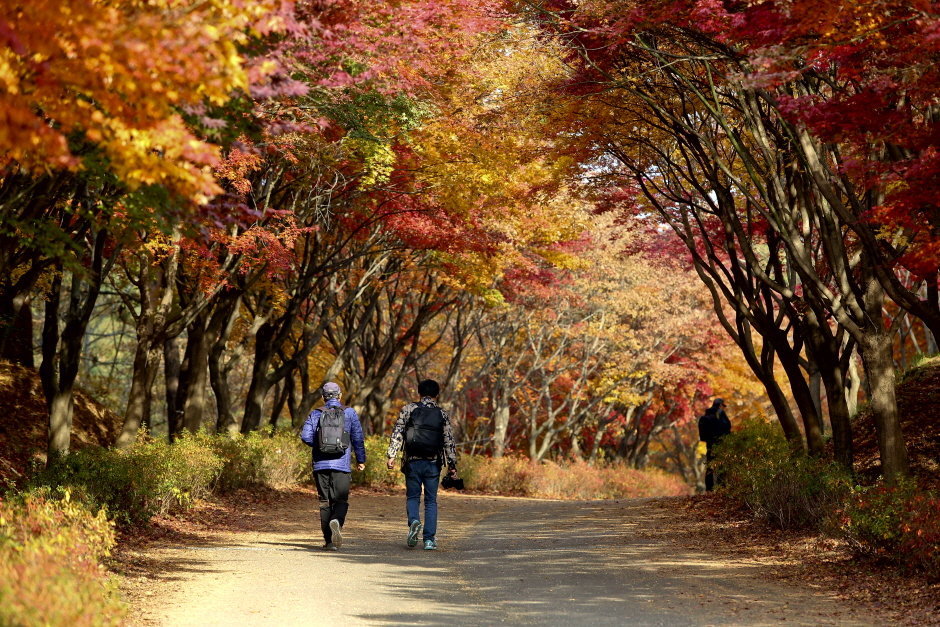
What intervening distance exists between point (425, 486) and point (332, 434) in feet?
3.93

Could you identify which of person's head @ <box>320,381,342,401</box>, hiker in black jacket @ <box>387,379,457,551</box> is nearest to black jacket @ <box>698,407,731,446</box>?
hiker in black jacket @ <box>387,379,457,551</box>

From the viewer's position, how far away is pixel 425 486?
32.0ft

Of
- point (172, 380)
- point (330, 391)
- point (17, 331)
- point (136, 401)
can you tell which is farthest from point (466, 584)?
point (172, 380)

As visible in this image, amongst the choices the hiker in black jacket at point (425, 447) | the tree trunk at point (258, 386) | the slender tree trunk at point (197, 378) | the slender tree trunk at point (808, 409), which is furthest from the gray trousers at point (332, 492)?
the tree trunk at point (258, 386)

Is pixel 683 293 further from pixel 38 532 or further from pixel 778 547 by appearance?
pixel 38 532

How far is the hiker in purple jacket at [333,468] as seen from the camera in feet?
31.4

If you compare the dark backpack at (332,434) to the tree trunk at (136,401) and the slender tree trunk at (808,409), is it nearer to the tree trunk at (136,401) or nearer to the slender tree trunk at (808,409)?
the tree trunk at (136,401)

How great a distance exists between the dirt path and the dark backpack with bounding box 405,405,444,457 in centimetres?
113

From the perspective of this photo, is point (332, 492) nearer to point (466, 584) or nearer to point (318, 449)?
point (318, 449)

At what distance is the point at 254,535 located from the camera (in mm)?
11117

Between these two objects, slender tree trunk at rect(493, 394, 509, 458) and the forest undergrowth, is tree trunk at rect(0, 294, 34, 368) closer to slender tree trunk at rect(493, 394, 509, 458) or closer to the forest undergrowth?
the forest undergrowth

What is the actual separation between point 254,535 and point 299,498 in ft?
18.3

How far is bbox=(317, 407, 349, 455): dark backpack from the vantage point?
31.2 feet

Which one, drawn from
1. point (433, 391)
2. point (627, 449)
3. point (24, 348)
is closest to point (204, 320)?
point (24, 348)
